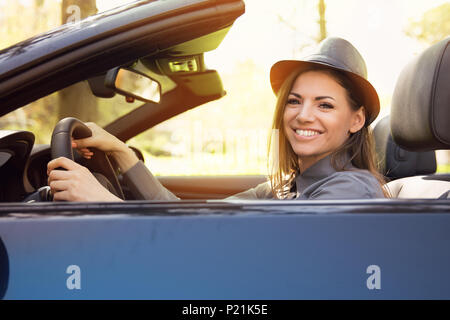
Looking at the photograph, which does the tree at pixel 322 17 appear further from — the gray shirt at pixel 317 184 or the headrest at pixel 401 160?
the gray shirt at pixel 317 184

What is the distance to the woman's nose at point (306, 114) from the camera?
160cm

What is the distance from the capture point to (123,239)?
3.16ft

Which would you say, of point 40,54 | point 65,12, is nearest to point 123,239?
point 40,54

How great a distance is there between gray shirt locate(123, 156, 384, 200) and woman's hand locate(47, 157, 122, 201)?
0.34 m

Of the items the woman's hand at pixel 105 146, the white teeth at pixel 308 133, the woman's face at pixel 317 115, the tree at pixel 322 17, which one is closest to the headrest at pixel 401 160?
the tree at pixel 322 17

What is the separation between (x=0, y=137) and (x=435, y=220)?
127 centimetres

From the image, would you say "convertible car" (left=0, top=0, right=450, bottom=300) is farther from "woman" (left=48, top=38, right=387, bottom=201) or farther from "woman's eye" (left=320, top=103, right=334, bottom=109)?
"woman's eye" (left=320, top=103, right=334, bottom=109)

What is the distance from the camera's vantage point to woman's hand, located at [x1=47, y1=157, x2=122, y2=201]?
46.8 inches

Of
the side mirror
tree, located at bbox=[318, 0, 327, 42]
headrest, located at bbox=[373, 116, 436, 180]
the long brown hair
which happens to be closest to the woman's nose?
the long brown hair

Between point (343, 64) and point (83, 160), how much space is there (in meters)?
0.91

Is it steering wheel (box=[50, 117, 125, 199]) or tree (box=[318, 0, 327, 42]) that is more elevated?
tree (box=[318, 0, 327, 42])

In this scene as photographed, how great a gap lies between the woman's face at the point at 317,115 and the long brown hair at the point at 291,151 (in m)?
0.02

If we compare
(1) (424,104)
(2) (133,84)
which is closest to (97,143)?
(2) (133,84)
